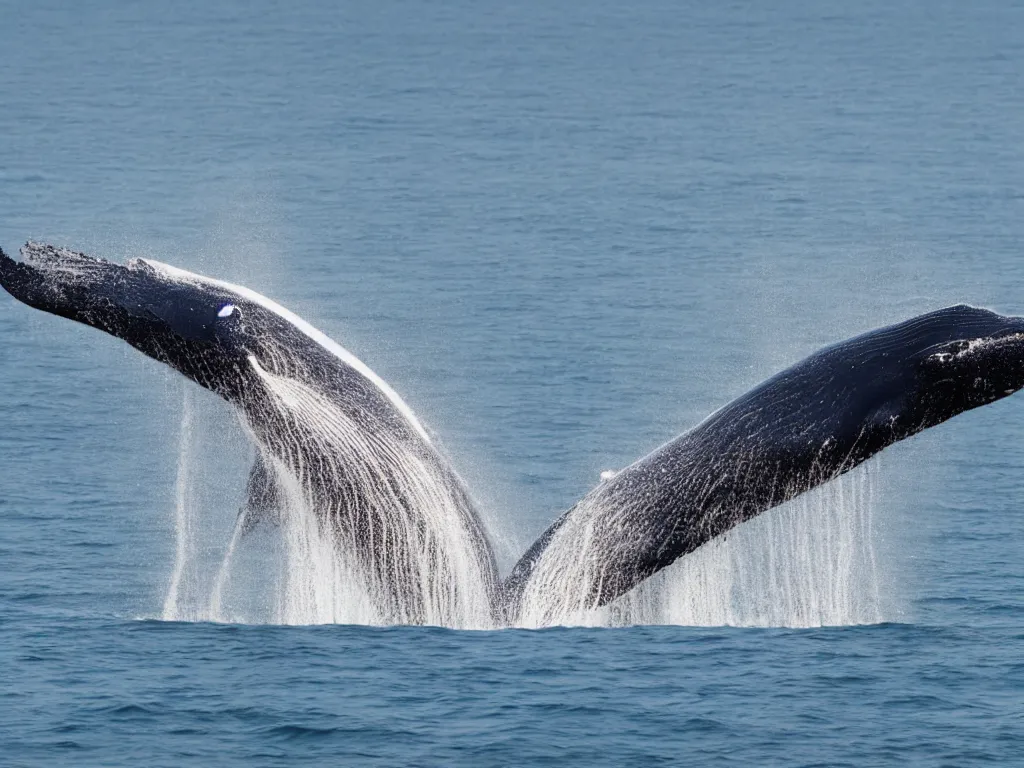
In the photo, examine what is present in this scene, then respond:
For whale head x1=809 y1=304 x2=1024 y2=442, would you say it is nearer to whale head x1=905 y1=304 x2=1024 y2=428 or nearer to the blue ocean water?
whale head x1=905 y1=304 x2=1024 y2=428

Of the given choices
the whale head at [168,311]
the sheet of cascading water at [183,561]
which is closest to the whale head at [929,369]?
the whale head at [168,311]

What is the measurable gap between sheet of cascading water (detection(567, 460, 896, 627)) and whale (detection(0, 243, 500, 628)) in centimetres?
155

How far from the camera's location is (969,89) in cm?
7644

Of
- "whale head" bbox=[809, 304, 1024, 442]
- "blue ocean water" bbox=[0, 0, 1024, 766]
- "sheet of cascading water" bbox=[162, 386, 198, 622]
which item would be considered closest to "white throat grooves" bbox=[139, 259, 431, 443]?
"sheet of cascading water" bbox=[162, 386, 198, 622]

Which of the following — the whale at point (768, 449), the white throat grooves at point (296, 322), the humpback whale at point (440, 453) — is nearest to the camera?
the whale at point (768, 449)

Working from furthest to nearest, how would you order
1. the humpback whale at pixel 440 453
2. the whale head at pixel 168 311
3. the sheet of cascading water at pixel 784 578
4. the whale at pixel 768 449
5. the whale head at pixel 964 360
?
1. the sheet of cascading water at pixel 784 578
2. the whale head at pixel 168 311
3. the humpback whale at pixel 440 453
4. the whale at pixel 768 449
5. the whale head at pixel 964 360

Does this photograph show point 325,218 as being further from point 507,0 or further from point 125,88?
point 507,0

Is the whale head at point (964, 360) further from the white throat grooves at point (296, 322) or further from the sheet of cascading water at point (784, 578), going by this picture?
the white throat grooves at point (296, 322)

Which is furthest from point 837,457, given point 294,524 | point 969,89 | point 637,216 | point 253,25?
point 253,25

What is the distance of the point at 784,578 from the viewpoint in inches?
1094

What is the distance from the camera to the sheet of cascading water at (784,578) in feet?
75.6

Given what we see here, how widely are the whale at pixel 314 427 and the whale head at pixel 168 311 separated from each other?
0.04 feet

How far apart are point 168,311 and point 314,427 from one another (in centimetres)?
175

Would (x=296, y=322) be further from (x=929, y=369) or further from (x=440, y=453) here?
(x=929, y=369)
